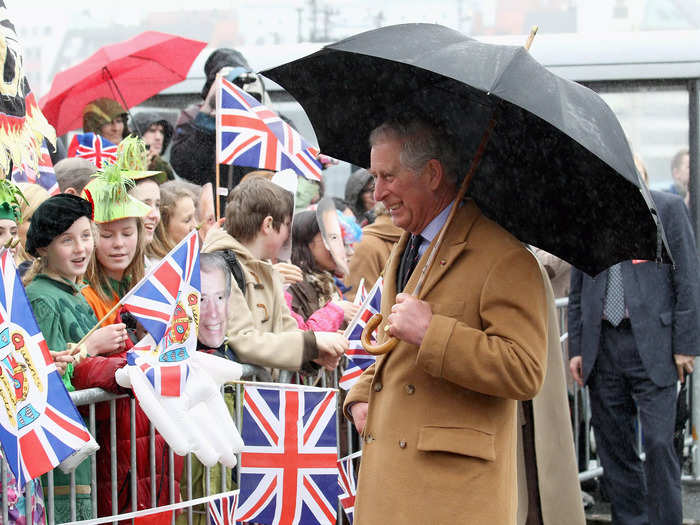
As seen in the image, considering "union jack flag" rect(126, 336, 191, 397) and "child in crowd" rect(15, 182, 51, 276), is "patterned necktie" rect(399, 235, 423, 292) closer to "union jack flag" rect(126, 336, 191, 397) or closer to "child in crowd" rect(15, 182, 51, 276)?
"union jack flag" rect(126, 336, 191, 397)

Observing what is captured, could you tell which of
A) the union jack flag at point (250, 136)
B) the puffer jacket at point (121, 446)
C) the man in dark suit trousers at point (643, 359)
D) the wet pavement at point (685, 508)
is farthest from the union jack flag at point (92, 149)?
the wet pavement at point (685, 508)

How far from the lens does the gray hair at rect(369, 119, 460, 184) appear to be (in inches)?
142

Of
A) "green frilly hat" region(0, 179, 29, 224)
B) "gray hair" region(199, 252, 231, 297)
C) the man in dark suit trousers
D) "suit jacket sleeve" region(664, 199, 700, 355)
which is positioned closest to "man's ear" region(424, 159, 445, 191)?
"green frilly hat" region(0, 179, 29, 224)

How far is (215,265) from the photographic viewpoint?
5.02 metres

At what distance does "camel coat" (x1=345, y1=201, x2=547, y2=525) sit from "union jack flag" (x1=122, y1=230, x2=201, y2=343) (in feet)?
3.29

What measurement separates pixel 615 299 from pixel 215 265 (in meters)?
2.67

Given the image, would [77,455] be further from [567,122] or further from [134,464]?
[567,122]

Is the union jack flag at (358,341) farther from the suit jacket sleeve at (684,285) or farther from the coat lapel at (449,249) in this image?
the suit jacket sleeve at (684,285)

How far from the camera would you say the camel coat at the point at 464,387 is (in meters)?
3.38

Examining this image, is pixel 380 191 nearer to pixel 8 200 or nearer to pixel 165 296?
pixel 165 296

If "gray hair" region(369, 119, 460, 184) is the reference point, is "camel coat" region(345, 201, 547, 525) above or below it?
below

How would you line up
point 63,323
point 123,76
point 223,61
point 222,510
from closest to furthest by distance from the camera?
1. point 63,323
2. point 222,510
3. point 223,61
4. point 123,76

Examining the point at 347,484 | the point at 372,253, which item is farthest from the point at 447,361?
the point at 372,253

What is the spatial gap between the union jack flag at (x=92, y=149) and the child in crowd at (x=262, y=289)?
5.50 feet
